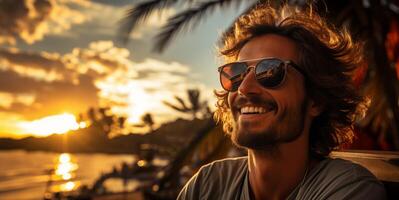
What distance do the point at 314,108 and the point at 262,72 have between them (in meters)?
0.35

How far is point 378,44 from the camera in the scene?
4719 mm

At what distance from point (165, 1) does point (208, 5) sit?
645 mm

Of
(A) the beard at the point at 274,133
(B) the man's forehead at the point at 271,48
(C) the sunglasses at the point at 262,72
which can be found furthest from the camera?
(B) the man's forehead at the point at 271,48

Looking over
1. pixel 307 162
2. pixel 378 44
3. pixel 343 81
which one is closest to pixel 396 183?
pixel 307 162

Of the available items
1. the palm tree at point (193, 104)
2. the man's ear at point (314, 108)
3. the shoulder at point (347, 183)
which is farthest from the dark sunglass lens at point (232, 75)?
the palm tree at point (193, 104)

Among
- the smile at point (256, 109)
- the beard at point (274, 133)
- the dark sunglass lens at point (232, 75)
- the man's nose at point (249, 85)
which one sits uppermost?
the dark sunglass lens at point (232, 75)

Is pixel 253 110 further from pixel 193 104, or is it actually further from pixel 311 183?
pixel 193 104

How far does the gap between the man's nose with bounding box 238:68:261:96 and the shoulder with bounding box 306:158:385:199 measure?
0.50 m

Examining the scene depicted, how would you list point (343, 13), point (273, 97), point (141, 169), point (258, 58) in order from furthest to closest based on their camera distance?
point (141, 169)
point (343, 13)
point (258, 58)
point (273, 97)

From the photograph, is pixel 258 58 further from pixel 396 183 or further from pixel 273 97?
pixel 396 183

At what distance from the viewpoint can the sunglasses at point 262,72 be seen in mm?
1821

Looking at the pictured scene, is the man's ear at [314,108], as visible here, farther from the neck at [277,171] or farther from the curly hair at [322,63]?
the neck at [277,171]

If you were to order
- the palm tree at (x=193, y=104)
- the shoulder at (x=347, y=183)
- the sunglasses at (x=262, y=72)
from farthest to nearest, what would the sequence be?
the palm tree at (x=193, y=104), the sunglasses at (x=262, y=72), the shoulder at (x=347, y=183)

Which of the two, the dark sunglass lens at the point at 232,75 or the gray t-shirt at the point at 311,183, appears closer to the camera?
the gray t-shirt at the point at 311,183
